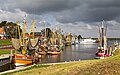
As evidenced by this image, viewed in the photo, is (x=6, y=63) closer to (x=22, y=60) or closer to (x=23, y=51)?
(x=22, y=60)

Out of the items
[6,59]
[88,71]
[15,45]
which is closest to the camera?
[88,71]

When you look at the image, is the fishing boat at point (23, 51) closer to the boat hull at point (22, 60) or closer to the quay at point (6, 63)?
the boat hull at point (22, 60)

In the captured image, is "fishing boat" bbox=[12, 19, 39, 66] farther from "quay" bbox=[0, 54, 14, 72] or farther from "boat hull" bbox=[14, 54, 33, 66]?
"quay" bbox=[0, 54, 14, 72]

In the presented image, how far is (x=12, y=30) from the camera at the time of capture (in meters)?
182

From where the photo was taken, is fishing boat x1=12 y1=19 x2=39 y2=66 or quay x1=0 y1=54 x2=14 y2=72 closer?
quay x1=0 y1=54 x2=14 y2=72

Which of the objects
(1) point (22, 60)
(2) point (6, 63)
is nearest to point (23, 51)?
(1) point (22, 60)

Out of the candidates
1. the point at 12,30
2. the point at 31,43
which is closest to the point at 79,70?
the point at 31,43

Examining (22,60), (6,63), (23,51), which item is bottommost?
(6,63)

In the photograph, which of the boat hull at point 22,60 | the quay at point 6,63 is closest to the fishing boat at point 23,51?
the boat hull at point 22,60

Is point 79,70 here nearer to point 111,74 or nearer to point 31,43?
point 111,74

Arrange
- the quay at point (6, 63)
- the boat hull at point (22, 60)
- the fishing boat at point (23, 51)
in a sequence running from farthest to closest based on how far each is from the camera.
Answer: the fishing boat at point (23, 51), the boat hull at point (22, 60), the quay at point (6, 63)

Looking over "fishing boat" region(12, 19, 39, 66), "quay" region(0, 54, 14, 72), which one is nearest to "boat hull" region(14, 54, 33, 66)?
"fishing boat" region(12, 19, 39, 66)

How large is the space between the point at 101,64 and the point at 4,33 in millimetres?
173036

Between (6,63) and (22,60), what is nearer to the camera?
(6,63)
